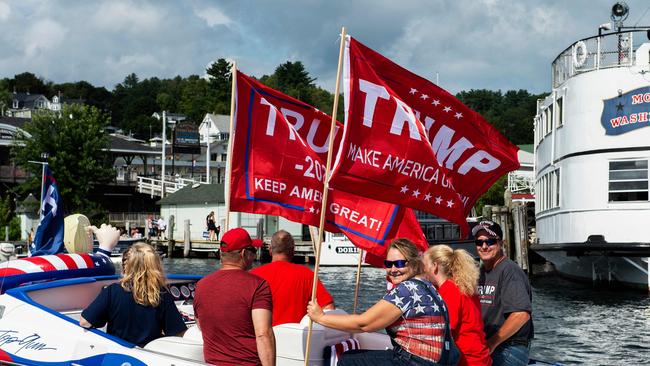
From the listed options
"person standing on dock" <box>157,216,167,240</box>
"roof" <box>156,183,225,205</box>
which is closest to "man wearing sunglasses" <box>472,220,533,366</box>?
"roof" <box>156,183,225,205</box>

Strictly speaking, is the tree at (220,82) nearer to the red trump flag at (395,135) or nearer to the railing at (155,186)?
the railing at (155,186)

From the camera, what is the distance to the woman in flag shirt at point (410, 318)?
5.85 meters

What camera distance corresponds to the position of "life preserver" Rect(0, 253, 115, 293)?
391 inches

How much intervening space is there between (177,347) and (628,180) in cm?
1978

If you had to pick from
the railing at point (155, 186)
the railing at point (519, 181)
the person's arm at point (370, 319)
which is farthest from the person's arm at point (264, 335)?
the railing at point (155, 186)

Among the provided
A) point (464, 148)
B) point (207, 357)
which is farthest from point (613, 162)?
point (207, 357)

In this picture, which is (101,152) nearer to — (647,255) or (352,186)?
(647,255)

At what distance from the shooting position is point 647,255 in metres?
23.7

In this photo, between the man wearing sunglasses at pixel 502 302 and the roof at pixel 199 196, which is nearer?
the man wearing sunglasses at pixel 502 302

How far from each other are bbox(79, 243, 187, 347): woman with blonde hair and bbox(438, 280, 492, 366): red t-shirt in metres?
Result: 2.43

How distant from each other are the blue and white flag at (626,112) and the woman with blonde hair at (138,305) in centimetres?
1962

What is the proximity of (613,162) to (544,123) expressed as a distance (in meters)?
6.24

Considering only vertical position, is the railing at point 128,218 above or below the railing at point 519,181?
below

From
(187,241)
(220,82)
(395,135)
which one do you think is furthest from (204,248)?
(220,82)
